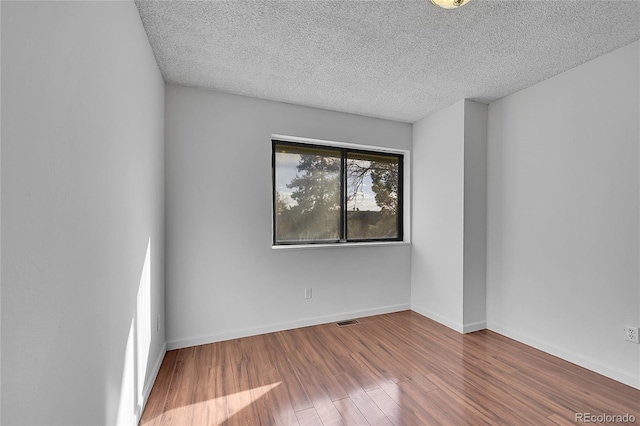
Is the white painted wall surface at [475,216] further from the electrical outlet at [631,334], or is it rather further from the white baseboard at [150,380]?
the white baseboard at [150,380]

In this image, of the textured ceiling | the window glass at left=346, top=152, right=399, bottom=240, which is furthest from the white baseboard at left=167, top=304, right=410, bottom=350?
the textured ceiling

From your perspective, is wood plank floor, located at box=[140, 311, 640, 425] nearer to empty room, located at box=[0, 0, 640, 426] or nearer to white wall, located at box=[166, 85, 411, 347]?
empty room, located at box=[0, 0, 640, 426]

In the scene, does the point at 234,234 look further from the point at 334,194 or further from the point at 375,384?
the point at 375,384

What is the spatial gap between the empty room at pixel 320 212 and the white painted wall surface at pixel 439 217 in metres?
0.03

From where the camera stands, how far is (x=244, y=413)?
176cm

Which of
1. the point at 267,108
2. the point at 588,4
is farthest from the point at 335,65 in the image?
the point at 588,4

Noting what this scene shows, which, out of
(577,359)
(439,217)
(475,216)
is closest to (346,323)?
(439,217)

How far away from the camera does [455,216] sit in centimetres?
308

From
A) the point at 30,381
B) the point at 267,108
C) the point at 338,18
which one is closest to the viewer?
the point at 30,381

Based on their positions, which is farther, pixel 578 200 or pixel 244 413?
pixel 578 200

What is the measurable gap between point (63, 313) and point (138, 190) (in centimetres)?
104

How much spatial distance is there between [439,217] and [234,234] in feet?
7.60

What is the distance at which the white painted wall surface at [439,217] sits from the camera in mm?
3043

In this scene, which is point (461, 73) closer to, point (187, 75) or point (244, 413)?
point (187, 75)
